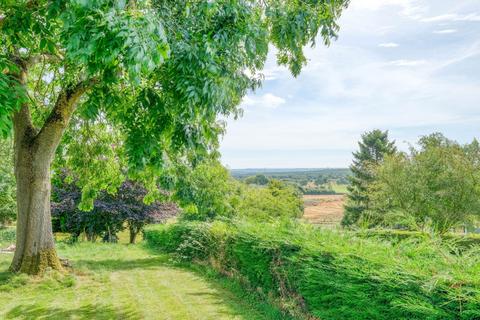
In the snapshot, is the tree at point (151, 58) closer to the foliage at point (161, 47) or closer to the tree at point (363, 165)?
the foliage at point (161, 47)


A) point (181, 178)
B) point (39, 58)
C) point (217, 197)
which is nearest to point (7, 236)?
point (217, 197)

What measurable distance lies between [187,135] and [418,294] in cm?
329

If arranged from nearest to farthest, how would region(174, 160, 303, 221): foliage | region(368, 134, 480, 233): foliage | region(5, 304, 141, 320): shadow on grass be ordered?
region(5, 304, 141, 320): shadow on grass → region(174, 160, 303, 221): foliage → region(368, 134, 480, 233): foliage

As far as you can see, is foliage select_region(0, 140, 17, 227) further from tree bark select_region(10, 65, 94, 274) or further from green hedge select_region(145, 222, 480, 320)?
green hedge select_region(145, 222, 480, 320)

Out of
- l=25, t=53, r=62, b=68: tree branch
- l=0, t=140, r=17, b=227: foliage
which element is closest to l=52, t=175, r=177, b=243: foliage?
l=0, t=140, r=17, b=227: foliage

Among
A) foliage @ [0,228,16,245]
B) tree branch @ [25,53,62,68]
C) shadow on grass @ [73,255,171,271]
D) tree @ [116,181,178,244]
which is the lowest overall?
foliage @ [0,228,16,245]

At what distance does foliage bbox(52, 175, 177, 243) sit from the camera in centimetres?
1717

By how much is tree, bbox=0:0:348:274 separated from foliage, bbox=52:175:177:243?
9.76 metres

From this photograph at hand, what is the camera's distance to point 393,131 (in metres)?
46.7

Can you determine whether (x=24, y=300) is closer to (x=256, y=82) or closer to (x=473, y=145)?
(x=256, y=82)

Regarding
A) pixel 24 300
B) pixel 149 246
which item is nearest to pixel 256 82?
pixel 24 300

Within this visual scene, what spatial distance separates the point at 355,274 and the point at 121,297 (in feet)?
16.1

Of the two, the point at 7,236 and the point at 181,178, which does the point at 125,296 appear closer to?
the point at 181,178

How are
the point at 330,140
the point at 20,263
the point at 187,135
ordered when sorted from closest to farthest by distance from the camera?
the point at 187,135 < the point at 20,263 < the point at 330,140
